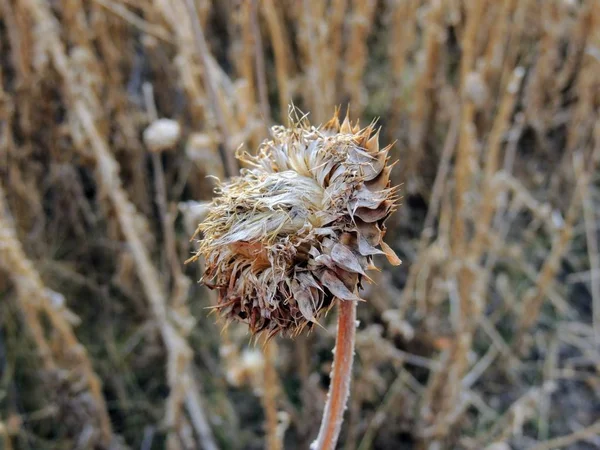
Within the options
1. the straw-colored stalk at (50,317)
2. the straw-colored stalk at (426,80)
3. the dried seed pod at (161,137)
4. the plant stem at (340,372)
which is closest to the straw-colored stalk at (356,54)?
the straw-colored stalk at (426,80)

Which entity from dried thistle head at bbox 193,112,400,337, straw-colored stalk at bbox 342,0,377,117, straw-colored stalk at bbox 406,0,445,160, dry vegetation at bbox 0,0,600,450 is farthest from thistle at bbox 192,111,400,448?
straw-colored stalk at bbox 406,0,445,160

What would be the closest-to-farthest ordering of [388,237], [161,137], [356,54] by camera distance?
1. [161,137]
2. [356,54]
3. [388,237]

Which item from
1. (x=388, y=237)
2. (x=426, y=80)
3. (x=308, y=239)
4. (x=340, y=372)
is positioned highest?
(x=426, y=80)

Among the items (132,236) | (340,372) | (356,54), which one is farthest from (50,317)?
(356,54)

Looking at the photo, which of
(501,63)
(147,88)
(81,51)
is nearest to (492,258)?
(501,63)

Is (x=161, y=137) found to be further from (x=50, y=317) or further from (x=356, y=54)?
(x=356, y=54)

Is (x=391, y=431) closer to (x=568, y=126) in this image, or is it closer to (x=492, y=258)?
(x=492, y=258)

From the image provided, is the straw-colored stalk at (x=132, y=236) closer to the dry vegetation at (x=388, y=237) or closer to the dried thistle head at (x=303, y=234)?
the dry vegetation at (x=388, y=237)
